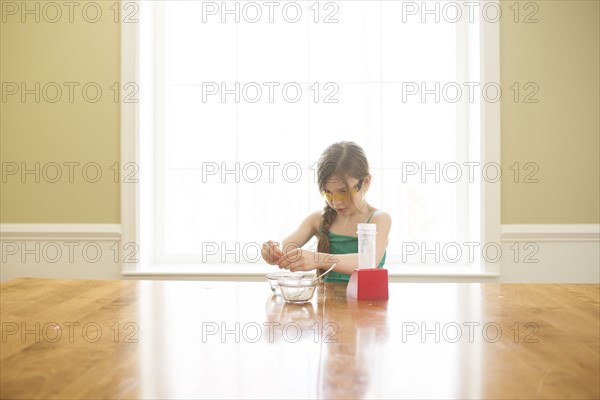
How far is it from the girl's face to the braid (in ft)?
0.45

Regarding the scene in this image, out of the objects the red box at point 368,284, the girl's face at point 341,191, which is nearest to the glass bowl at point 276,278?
the red box at point 368,284

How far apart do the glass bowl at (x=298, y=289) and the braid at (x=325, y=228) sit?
0.73 metres

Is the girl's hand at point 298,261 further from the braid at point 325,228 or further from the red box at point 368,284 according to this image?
the braid at point 325,228

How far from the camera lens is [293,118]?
288cm

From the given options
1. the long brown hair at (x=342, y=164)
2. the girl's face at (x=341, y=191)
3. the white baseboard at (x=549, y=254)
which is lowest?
the white baseboard at (x=549, y=254)

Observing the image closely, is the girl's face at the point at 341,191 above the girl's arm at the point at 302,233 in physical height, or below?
above

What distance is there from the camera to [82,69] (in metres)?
2.67

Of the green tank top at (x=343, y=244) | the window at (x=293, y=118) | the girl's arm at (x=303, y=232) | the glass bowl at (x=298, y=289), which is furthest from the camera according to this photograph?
the window at (x=293, y=118)

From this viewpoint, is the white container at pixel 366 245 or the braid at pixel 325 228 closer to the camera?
the white container at pixel 366 245

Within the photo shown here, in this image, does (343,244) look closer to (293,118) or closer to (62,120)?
(293,118)

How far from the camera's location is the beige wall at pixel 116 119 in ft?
8.46

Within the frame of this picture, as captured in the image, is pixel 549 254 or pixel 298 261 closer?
pixel 298 261

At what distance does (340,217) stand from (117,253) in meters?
1.22

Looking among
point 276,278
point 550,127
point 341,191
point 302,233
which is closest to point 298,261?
point 276,278
